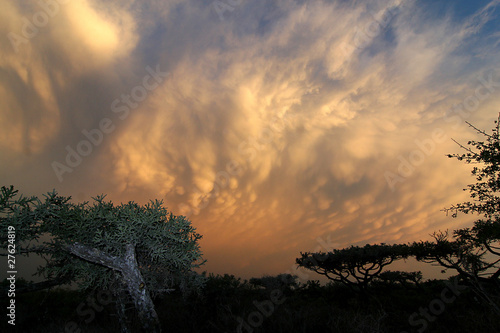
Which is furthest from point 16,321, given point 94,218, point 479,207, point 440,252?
point 479,207

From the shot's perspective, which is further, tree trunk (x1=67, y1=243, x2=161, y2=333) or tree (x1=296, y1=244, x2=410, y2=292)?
tree (x1=296, y1=244, x2=410, y2=292)

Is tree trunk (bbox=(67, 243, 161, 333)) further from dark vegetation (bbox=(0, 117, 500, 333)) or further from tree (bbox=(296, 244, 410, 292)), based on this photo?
tree (bbox=(296, 244, 410, 292))

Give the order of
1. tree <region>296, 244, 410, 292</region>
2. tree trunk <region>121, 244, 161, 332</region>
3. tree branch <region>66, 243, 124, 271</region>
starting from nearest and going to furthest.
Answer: tree trunk <region>121, 244, 161, 332</region>
tree branch <region>66, 243, 124, 271</region>
tree <region>296, 244, 410, 292</region>

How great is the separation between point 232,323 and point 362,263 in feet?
58.2

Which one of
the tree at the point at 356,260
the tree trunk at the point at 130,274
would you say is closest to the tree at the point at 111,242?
the tree trunk at the point at 130,274

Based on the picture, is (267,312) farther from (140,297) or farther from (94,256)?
(94,256)

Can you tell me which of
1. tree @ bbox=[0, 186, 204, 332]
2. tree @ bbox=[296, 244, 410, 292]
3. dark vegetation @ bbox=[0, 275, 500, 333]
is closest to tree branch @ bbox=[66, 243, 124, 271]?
tree @ bbox=[0, 186, 204, 332]

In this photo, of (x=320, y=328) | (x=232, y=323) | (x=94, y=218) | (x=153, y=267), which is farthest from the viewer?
(x=153, y=267)

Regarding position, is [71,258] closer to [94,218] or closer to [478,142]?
[94,218]

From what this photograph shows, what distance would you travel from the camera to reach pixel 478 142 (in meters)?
19.8

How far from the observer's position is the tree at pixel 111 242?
35.1 ft

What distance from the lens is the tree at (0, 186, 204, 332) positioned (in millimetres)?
10711

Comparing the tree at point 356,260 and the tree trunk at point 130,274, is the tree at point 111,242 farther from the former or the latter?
the tree at point 356,260

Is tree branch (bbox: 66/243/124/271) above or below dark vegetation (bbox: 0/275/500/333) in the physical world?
above
